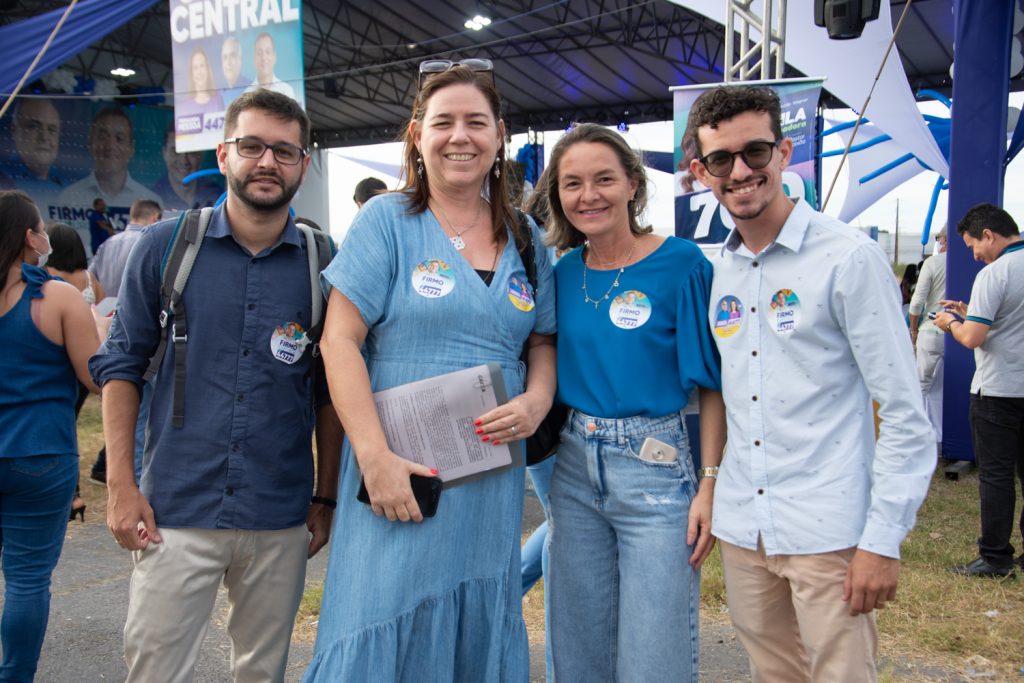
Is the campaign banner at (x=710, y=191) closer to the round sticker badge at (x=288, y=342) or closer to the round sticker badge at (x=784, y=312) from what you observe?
the round sticker badge at (x=784, y=312)

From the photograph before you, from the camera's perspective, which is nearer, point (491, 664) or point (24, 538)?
point (491, 664)

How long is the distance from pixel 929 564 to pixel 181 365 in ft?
13.8

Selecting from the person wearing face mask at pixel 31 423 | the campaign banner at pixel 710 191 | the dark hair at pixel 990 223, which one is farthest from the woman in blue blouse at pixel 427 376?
the dark hair at pixel 990 223

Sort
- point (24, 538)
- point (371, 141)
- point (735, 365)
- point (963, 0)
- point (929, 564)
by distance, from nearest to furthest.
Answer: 1. point (735, 365)
2. point (24, 538)
3. point (929, 564)
4. point (963, 0)
5. point (371, 141)

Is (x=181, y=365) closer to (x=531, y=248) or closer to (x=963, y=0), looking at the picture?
(x=531, y=248)

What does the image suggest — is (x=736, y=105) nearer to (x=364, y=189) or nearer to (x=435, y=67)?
(x=435, y=67)

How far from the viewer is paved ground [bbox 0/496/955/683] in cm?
325

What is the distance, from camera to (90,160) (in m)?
19.0

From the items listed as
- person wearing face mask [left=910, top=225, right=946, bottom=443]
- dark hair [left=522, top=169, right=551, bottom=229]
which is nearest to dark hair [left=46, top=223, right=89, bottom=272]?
dark hair [left=522, top=169, right=551, bottom=229]

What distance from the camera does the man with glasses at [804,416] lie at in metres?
1.75

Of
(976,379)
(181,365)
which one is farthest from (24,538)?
(976,379)

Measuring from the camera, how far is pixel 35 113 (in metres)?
17.9

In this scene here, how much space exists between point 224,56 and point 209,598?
6.43 meters

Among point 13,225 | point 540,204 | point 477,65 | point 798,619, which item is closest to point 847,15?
point 540,204
